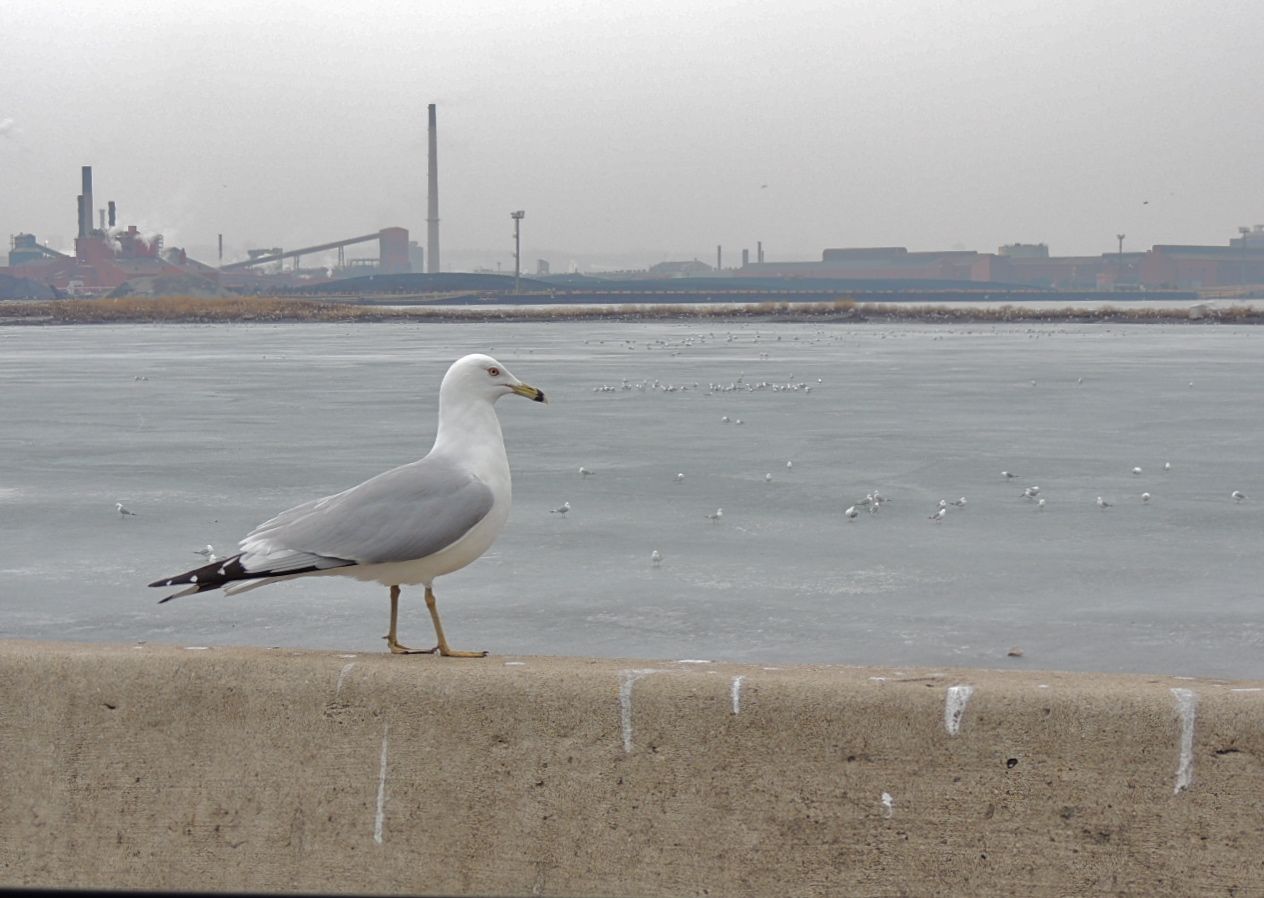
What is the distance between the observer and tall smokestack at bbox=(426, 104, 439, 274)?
16650cm

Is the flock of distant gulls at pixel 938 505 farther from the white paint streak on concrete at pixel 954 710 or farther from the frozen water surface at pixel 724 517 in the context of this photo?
the white paint streak on concrete at pixel 954 710

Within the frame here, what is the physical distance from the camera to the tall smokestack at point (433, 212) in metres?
166

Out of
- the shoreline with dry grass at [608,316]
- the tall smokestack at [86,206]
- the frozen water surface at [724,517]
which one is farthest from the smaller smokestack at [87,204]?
the frozen water surface at [724,517]

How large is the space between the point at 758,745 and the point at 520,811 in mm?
567

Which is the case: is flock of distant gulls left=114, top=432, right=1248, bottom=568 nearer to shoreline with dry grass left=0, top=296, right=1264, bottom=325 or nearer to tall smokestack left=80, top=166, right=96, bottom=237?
shoreline with dry grass left=0, top=296, right=1264, bottom=325

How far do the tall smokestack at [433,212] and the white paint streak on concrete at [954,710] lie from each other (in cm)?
16727

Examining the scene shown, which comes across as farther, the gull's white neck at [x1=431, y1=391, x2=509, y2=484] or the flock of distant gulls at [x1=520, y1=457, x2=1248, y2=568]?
the flock of distant gulls at [x1=520, y1=457, x2=1248, y2=568]

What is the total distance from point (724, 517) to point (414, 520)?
19.6ft

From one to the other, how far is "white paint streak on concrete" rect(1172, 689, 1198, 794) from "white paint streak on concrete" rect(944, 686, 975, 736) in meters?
0.46

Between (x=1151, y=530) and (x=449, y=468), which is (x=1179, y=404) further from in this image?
(x=449, y=468)

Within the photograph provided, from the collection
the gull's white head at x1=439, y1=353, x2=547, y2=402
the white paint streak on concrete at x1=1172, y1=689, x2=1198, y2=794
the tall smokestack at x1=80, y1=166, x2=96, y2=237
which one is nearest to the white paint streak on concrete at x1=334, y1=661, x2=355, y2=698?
the gull's white head at x1=439, y1=353, x2=547, y2=402

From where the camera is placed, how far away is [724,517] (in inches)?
392

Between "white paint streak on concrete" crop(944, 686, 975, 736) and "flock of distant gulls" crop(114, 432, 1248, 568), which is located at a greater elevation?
"white paint streak on concrete" crop(944, 686, 975, 736)

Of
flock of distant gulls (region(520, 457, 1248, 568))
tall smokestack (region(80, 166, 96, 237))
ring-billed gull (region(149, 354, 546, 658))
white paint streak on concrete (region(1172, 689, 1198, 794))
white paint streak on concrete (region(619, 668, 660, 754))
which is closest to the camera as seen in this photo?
white paint streak on concrete (region(1172, 689, 1198, 794))
